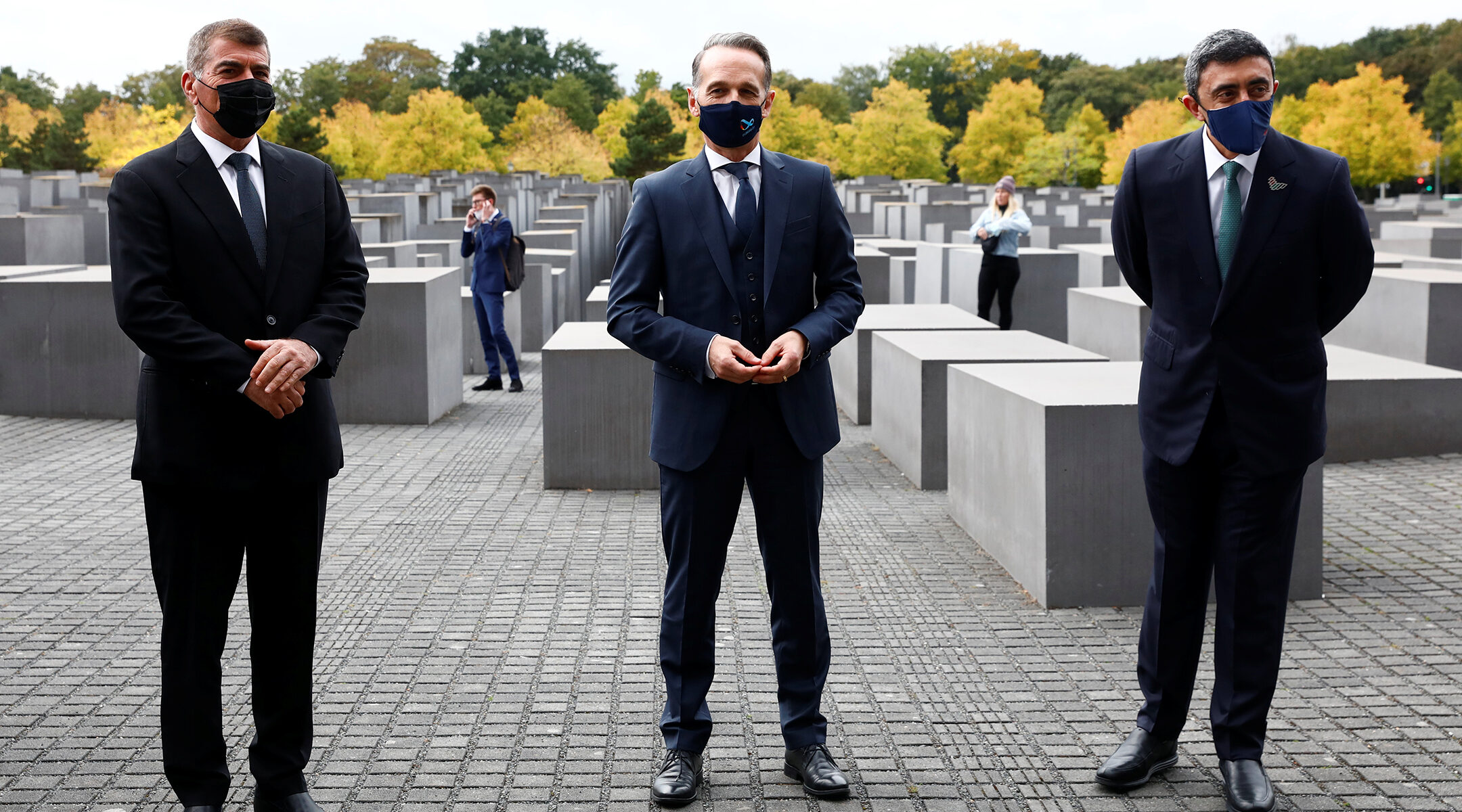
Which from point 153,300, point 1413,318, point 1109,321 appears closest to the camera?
point 153,300

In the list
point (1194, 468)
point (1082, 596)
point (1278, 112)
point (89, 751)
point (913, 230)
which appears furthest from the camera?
point (1278, 112)

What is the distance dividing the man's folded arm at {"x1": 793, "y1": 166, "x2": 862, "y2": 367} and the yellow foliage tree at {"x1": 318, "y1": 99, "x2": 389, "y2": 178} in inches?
2648

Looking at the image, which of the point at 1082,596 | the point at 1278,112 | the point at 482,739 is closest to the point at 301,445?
the point at 482,739

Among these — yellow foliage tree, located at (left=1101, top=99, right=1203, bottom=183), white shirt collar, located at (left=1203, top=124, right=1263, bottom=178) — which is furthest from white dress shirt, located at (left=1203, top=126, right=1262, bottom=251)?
yellow foliage tree, located at (left=1101, top=99, right=1203, bottom=183)

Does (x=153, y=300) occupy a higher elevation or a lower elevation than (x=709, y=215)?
lower

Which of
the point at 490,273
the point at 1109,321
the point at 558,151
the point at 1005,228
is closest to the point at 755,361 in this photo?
the point at 1109,321

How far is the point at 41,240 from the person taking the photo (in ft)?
66.9

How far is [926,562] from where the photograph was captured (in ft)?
24.0

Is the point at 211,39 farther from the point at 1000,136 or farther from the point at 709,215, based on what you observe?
the point at 1000,136

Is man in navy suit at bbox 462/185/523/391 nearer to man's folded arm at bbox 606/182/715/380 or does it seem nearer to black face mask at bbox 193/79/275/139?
man's folded arm at bbox 606/182/715/380

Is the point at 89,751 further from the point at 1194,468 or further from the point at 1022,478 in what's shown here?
the point at 1022,478

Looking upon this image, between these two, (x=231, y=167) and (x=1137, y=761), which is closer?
(x=231, y=167)

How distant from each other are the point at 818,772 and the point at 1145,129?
2704 inches

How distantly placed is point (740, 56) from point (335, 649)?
3123 millimetres
